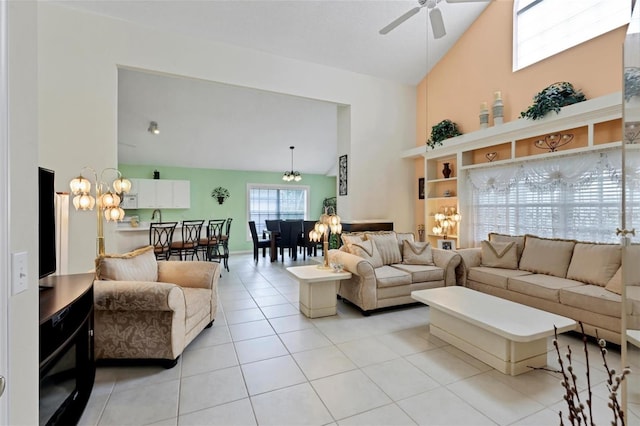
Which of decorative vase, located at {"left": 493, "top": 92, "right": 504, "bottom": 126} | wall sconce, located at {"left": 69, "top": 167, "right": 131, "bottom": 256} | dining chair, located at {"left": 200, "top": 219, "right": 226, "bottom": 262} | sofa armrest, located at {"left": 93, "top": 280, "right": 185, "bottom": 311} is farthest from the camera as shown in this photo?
dining chair, located at {"left": 200, "top": 219, "right": 226, "bottom": 262}

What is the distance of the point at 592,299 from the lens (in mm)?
2785

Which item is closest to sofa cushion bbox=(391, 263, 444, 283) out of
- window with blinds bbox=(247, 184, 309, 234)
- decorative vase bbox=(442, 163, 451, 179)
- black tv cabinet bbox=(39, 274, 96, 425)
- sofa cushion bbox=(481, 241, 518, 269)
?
sofa cushion bbox=(481, 241, 518, 269)

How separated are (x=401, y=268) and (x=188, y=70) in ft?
13.1

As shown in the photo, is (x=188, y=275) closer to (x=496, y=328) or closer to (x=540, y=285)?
(x=496, y=328)

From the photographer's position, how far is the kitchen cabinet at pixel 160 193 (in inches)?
284

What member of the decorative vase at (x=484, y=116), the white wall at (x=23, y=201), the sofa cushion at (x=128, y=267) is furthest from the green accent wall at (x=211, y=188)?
the white wall at (x=23, y=201)

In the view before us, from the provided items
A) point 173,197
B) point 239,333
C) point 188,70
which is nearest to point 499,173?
point 239,333

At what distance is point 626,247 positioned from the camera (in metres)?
1.29

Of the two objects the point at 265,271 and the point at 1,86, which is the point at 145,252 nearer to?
the point at 1,86

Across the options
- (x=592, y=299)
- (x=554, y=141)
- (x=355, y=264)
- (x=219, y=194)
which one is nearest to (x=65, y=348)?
(x=355, y=264)

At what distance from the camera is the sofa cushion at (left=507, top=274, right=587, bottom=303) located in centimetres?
312

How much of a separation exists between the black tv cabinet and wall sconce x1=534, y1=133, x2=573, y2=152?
16.8 feet

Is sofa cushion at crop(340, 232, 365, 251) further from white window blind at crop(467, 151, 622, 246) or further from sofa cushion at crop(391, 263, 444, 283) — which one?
white window blind at crop(467, 151, 622, 246)

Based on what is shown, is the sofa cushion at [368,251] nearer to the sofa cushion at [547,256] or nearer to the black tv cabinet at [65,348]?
the sofa cushion at [547,256]
